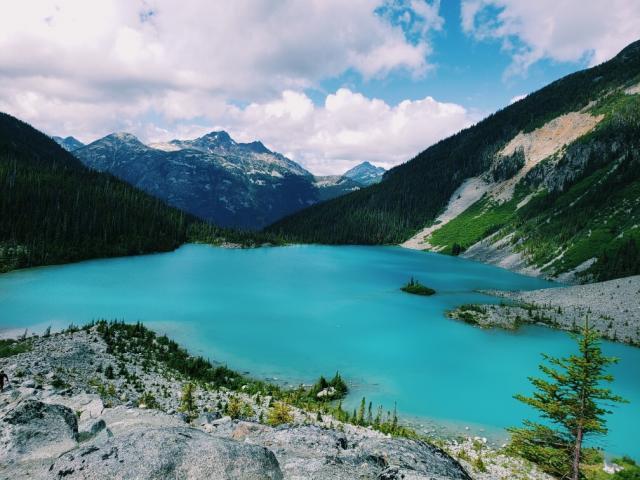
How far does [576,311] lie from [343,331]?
4385cm

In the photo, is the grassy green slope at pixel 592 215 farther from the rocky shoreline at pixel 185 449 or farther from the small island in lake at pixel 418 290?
the rocky shoreline at pixel 185 449

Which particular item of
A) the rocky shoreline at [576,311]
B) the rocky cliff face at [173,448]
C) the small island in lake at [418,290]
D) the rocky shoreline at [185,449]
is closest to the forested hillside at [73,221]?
the small island in lake at [418,290]

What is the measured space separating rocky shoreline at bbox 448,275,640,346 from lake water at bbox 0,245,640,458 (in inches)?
129

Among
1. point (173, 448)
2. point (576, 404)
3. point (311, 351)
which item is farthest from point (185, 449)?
point (311, 351)

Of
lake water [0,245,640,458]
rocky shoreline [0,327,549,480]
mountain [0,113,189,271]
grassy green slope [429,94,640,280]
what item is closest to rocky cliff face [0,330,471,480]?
rocky shoreline [0,327,549,480]

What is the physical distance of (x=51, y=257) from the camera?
103m

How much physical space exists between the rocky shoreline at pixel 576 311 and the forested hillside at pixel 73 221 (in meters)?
103

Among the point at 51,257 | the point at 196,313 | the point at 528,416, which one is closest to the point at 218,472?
the point at 528,416

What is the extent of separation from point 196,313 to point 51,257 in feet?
221

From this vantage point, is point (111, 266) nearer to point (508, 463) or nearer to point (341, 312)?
point (341, 312)

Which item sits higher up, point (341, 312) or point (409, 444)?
point (409, 444)

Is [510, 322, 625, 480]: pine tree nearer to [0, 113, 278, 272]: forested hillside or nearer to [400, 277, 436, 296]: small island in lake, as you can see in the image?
[400, 277, 436, 296]: small island in lake

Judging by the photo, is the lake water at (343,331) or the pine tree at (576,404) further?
the lake water at (343,331)

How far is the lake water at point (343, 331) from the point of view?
36000mm
